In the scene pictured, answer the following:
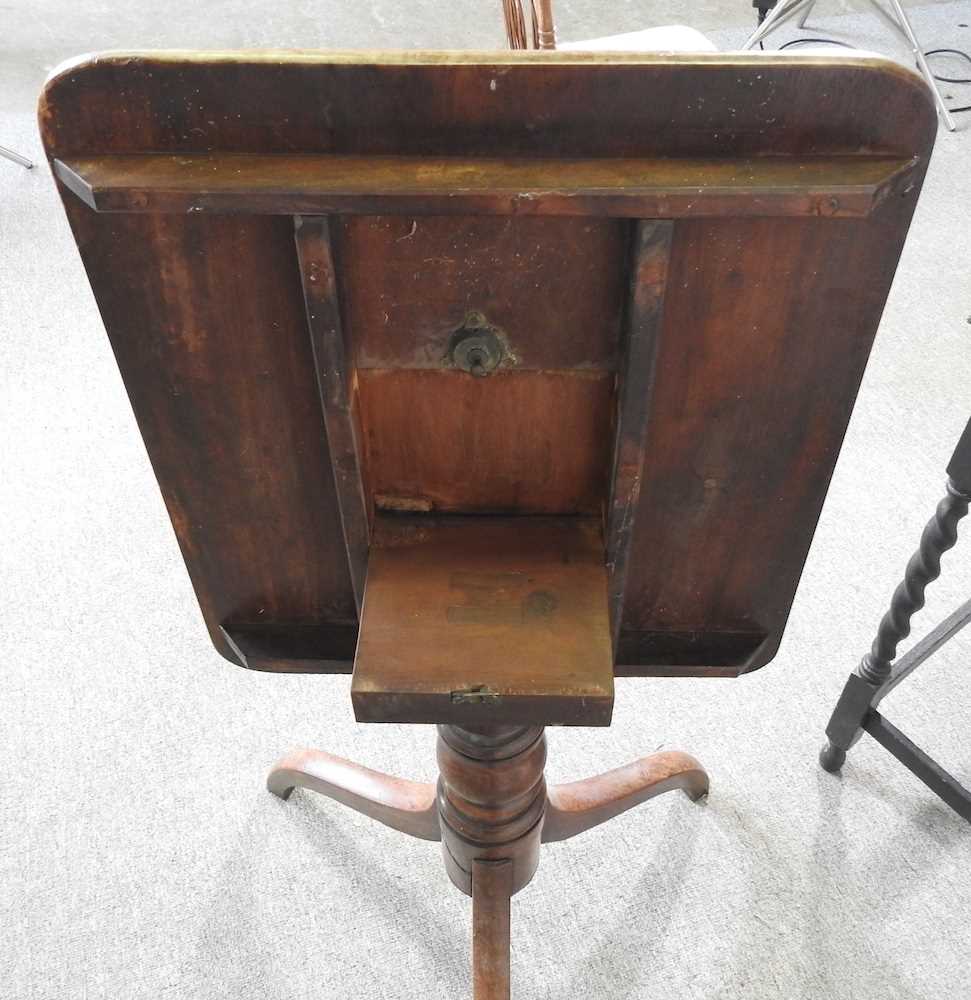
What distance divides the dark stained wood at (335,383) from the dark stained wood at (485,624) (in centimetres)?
3

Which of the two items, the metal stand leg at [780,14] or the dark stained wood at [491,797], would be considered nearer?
the dark stained wood at [491,797]

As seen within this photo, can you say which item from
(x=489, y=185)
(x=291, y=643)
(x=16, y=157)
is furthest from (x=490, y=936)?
(x=16, y=157)

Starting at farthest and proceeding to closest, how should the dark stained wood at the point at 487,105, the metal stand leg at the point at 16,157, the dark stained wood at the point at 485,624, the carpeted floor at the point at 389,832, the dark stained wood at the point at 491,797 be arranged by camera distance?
1. the metal stand leg at the point at 16,157
2. the carpeted floor at the point at 389,832
3. the dark stained wood at the point at 491,797
4. the dark stained wood at the point at 485,624
5. the dark stained wood at the point at 487,105

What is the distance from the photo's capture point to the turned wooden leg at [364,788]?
1.25 meters

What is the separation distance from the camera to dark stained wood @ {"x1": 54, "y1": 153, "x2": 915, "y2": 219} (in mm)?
561

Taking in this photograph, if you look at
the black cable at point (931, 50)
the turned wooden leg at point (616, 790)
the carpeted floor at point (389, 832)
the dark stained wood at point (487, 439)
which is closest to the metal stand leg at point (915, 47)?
the black cable at point (931, 50)

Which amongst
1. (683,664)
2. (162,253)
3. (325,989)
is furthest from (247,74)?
(325,989)

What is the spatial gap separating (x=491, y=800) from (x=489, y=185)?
0.70 metres

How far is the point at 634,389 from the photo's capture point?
68cm

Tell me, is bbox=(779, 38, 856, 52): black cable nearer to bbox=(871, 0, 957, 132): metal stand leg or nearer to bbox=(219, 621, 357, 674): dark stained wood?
bbox=(871, 0, 957, 132): metal stand leg

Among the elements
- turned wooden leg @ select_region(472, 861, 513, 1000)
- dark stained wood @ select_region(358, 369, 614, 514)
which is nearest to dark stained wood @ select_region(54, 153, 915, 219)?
dark stained wood @ select_region(358, 369, 614, 514)

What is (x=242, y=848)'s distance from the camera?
→ 4.35ft

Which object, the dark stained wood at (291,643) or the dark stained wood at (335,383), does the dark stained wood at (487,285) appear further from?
the dark stained wood at (291,643)

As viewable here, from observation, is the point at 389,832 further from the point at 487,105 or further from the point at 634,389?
the point at 487,105
